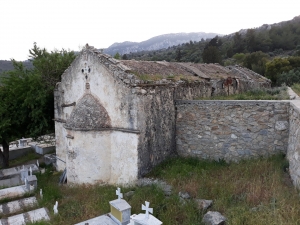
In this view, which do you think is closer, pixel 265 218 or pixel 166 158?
pixel 265 218

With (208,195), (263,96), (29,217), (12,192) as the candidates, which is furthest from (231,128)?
(12,192)

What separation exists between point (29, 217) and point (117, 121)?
3594mm

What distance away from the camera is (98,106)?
835cm

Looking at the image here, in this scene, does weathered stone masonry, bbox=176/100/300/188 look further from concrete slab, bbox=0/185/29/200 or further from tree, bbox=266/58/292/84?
tree, bbox=266/58/292/84

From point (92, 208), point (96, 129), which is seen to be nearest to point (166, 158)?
point (96, 129)

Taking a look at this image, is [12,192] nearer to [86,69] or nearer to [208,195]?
[86,69]

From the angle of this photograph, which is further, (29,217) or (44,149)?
(44,149)

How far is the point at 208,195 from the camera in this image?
5.94 meters

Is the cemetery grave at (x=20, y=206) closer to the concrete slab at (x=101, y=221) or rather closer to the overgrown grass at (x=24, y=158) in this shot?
the concrete slab at (x=101, y=221)

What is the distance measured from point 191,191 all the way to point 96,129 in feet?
11.8

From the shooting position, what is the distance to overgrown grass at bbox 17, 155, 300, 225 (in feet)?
15.2

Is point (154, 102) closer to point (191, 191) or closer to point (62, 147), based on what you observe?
point (191, 191)

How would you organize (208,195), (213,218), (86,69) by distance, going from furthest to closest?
(86,69) → (208,195) → (213,218)

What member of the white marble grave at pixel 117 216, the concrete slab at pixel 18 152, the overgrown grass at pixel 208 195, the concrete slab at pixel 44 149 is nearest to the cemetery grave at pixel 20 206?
the overgrown grass at pixel 208 195
